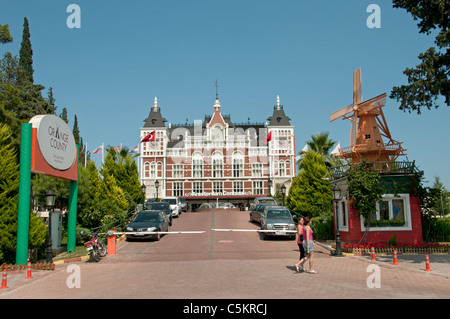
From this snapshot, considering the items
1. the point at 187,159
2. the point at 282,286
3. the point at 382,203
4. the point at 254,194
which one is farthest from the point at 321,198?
the point at 187,159

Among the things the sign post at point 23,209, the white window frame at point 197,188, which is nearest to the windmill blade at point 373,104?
the sign post at point 23,209

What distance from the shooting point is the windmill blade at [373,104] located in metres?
27.8

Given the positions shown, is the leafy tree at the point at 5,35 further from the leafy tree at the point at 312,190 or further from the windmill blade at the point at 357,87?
the windmill blade at the point at 357,87

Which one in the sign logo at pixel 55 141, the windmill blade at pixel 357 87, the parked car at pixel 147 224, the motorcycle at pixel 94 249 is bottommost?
the motorcycle at pixel 94 249

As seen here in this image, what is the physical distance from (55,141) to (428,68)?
15.7 metres

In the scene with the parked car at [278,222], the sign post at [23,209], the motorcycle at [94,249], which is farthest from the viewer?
the parked car at [278,222]

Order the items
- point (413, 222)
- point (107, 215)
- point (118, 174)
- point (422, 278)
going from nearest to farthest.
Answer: point (422, 278) < point (413, 222) < point (107, 215) < point (118, 174)

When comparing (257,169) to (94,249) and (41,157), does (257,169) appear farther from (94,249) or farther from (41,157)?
(41,157)

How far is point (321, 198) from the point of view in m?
28.4

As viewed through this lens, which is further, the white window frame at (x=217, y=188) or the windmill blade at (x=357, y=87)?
the white window frame at (x=217, y=188)

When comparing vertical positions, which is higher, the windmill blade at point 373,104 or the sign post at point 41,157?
the windmill blade at point 373,104

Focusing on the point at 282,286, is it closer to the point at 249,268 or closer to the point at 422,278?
the point at 249,268

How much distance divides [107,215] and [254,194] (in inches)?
1600

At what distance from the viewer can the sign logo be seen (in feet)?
47.0
